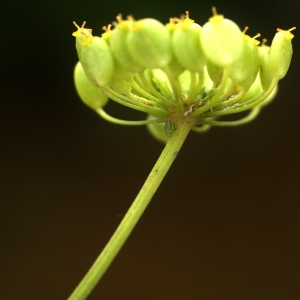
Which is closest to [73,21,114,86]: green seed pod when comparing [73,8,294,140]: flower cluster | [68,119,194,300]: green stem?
[73,8,294,140]: flower cluster

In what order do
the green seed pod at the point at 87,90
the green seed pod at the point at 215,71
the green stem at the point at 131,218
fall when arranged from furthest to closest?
the green seed pod at the point at 87,90 < the green seed pod at the point at 215,71 < the green stem at the point at 131,218

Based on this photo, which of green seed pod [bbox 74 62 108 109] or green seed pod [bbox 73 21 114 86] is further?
green seed pod [bbox 74 62 108 109]

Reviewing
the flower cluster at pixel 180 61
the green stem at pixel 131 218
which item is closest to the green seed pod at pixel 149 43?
the flower cluster at pixel 180 61

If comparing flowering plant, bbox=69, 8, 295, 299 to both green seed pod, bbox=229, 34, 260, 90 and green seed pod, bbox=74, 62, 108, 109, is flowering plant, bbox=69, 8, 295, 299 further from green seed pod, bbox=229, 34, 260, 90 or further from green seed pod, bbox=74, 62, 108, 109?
green seed pod, bbox=74, 62, 108, 109

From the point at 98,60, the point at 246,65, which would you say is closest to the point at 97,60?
the point at 98,60

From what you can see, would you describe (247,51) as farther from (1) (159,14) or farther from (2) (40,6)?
(2) (40,6)

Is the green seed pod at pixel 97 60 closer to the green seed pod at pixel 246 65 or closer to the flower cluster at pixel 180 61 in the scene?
the flower cluster at pixel 180 61

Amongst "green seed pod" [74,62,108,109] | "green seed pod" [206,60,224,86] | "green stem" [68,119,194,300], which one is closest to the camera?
"green stem" [68,119,194,300]
